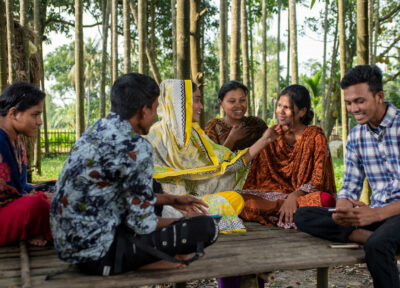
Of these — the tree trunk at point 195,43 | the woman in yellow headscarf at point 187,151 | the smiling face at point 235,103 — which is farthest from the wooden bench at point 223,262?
the tree trunk at point 195,43

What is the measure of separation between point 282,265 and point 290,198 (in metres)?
1.18

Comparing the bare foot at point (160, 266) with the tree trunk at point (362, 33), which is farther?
the tree trunk at point (362, 33)

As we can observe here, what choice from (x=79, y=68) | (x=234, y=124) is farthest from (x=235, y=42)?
(x=79, y=68)

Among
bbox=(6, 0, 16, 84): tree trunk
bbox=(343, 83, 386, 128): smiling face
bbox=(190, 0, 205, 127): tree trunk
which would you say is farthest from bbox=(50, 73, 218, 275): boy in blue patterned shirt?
bbox=(190, 0, 205, 127): tree trunk

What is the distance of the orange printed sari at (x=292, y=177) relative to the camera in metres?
3.65

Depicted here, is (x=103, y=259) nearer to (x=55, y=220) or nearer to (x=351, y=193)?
(x=55, y=220)

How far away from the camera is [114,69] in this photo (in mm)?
7348

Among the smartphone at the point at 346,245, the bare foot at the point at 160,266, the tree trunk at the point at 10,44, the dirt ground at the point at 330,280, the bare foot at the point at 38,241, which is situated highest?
the tree trunk at the point at 10,44

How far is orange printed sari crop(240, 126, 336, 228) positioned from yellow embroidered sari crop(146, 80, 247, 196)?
28 cm

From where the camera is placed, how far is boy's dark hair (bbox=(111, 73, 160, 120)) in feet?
7.13

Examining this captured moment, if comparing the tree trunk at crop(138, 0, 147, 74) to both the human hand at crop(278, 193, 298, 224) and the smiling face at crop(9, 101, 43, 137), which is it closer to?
the smiling face at crop(9, 101, 43, 137)

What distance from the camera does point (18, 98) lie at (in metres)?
2.95

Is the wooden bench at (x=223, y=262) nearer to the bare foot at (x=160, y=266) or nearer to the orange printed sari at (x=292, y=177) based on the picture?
the bare foot at (x=160, y=266)

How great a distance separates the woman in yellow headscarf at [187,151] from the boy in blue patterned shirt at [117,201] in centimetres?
153
